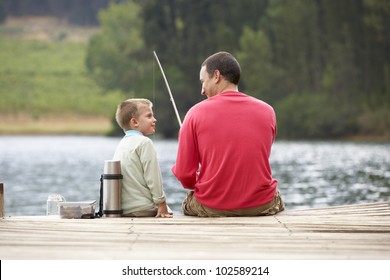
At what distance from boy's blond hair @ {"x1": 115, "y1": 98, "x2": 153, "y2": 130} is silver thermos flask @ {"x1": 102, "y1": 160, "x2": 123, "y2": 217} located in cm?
27

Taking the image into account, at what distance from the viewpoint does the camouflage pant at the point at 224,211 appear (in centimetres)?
491

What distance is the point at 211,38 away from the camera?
54.7 meters

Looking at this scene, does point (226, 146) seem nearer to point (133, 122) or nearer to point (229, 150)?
point (229, 150)

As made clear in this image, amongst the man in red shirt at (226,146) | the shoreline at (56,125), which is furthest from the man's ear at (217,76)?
the shoreline at (56,125)

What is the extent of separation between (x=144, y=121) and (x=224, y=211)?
0.67 metres

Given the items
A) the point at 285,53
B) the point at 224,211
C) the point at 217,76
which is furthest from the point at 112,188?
the point at 285,53

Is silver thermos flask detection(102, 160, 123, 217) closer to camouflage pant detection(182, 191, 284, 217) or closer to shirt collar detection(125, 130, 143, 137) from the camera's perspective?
shirt collar detection(125, 130, 143, 137)

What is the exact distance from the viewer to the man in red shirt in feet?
Result: 15.7

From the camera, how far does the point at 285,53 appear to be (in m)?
55.3

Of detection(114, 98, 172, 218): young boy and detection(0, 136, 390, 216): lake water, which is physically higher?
detection(114, 98, 172, 218): young boy

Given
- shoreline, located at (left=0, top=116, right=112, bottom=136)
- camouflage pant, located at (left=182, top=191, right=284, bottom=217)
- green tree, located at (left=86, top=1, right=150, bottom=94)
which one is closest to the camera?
camouflage pant, located at (left=182, top=191, right=284, bottom=217)

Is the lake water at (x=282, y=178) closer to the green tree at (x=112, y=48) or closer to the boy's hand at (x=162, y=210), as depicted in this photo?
the boy's hand at (x=162, y=210)

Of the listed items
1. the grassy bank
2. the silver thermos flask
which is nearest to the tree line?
the grassy bank
